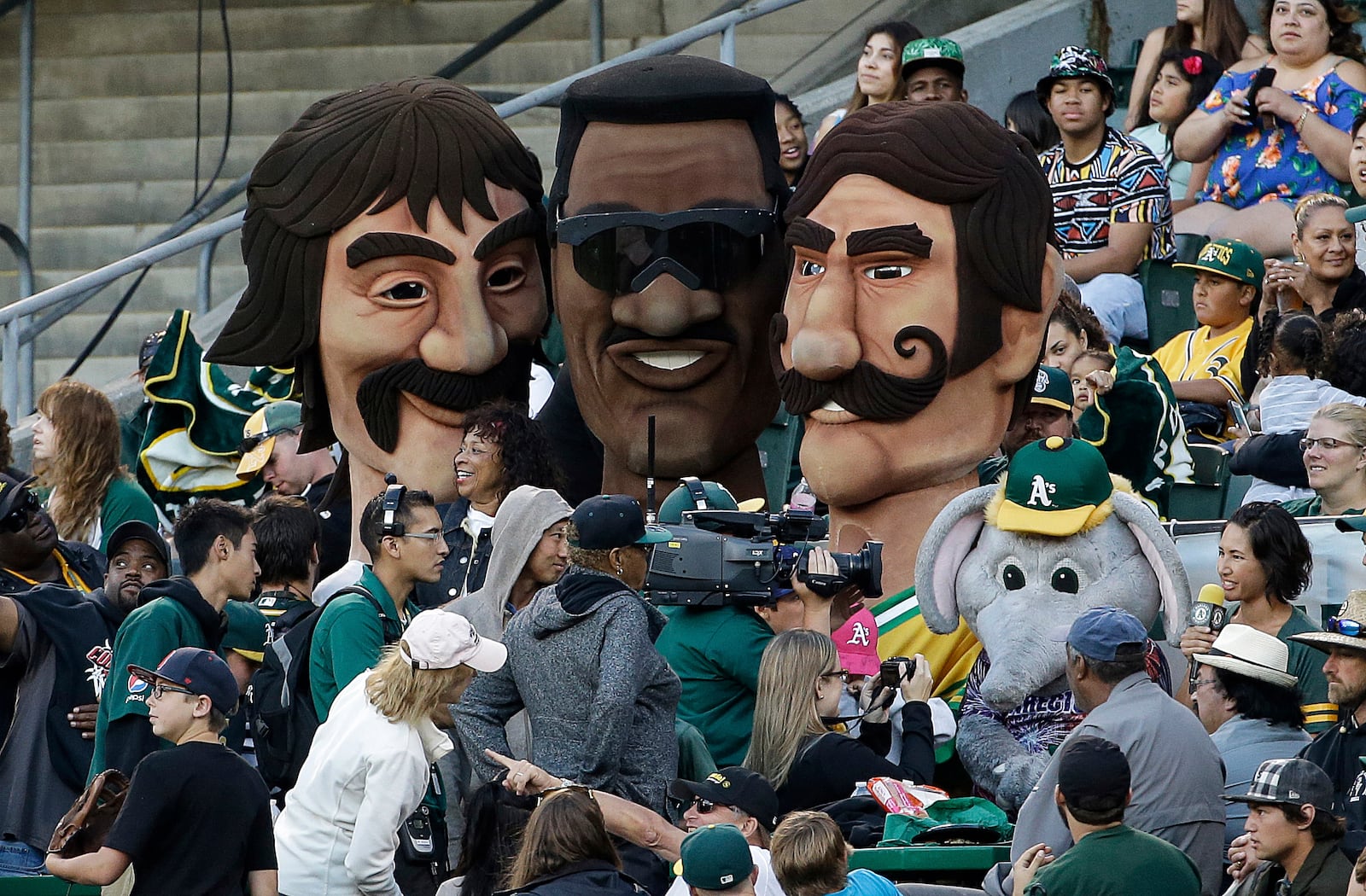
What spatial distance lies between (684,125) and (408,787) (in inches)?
123

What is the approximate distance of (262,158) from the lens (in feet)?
31.4

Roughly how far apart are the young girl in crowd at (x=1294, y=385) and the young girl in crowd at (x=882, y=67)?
2.39 metres

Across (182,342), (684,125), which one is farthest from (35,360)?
(684,125)

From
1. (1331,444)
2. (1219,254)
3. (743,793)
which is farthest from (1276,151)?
(743,793)

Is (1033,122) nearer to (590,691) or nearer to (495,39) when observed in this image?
(495,39)

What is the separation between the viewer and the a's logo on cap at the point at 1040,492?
7.70 m

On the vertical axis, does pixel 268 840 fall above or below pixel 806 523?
below

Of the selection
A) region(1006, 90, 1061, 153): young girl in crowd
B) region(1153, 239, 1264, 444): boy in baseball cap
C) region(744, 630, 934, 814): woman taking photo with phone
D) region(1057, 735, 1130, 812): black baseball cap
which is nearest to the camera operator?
region(744, 630, 934, 814): woman taking photo with phone

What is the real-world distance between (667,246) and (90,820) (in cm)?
308

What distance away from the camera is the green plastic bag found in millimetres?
6977

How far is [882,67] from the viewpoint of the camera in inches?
438

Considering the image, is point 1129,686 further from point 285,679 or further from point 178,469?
point 178,469

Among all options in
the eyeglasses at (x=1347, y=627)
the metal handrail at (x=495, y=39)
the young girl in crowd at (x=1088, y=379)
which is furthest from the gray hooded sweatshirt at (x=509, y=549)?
the metal handrail at (x=495, y=39)

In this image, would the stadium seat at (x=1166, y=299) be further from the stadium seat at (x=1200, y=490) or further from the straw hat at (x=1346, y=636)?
the straw hat at (x=1346, y=636)
